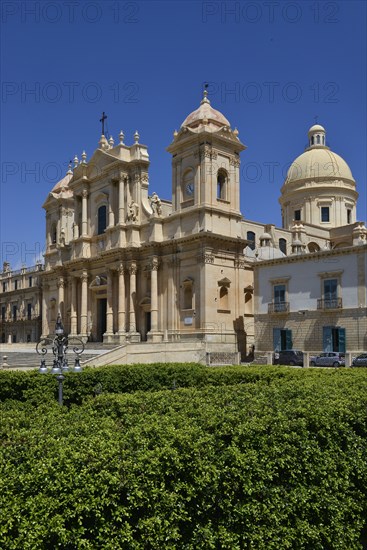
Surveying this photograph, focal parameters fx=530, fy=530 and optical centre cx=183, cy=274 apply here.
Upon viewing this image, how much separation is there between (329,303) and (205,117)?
644 inches

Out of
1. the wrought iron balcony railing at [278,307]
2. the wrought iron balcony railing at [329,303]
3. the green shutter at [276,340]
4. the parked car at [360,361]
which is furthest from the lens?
the green shutter at [276,340]

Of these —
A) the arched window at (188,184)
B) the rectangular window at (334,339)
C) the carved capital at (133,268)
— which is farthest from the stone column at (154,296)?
the rectangular window at (334,339)

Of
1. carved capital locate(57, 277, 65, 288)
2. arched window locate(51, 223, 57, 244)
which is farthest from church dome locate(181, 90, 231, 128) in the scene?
arched window locate(51, 223, 57, 244)

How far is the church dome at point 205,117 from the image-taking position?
129ft

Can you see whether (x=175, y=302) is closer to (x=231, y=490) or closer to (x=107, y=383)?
(x=107, y=383)

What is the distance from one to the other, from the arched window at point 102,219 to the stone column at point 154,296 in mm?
8580

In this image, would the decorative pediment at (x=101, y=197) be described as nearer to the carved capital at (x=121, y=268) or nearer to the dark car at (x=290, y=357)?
the carved capital at (x=121, y=268)

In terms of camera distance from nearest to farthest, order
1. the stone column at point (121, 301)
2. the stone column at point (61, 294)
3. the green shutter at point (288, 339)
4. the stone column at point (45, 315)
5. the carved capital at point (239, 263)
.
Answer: the green shutter at point (288, 339) < the carved capital at point (239, 263) < the stone column at point (121, 301) < the stone column at point (61, 294) < the stone column at point (45, 315)

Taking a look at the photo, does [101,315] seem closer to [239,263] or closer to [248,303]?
[248,303]

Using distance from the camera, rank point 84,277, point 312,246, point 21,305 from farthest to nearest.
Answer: point 21,305, point 312,246, point 84,277

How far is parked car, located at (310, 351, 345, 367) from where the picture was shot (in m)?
30.5

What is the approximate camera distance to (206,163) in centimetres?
3778

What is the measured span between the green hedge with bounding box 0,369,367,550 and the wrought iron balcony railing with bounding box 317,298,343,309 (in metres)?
24.9

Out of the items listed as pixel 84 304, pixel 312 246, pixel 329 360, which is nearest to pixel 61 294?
pixel 84 304
